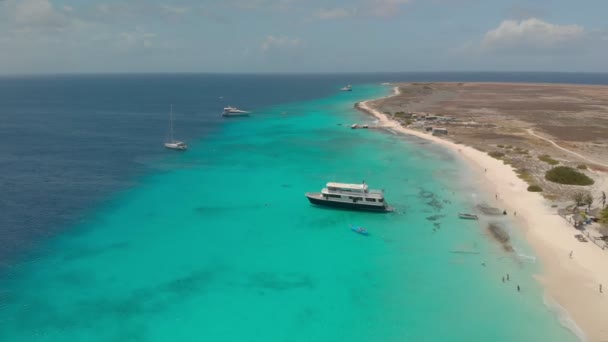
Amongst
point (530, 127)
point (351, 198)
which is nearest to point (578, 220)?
point (351, 198)

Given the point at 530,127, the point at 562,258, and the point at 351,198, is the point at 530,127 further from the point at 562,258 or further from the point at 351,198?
the point at 562,258

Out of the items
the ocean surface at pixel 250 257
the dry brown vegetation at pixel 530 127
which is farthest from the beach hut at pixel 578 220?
the dry brown vegetation at pixel 530 127

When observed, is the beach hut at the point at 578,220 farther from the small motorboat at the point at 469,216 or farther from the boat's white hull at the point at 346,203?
the boat's white hull at the point at 346,203

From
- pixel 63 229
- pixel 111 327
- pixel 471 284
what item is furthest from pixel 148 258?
pixel 471 284

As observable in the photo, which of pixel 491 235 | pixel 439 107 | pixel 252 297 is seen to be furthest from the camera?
pixel 439 107

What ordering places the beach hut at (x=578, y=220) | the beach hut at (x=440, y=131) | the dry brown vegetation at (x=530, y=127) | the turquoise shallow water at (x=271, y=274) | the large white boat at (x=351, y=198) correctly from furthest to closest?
1. the beach hut at (x=440, y=131)
2. the dry brown vegetation at (x=530, y=127)
3. the large white boat at (x=351, y=198)
4. the beach hut at (x=578, y=220)
5. the turquoise shallow water at (x=271, y=274)

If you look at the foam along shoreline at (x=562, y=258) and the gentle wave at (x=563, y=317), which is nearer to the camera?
the gentle wave at (x=563, y=317)

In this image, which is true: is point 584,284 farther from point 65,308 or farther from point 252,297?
point 65,308
